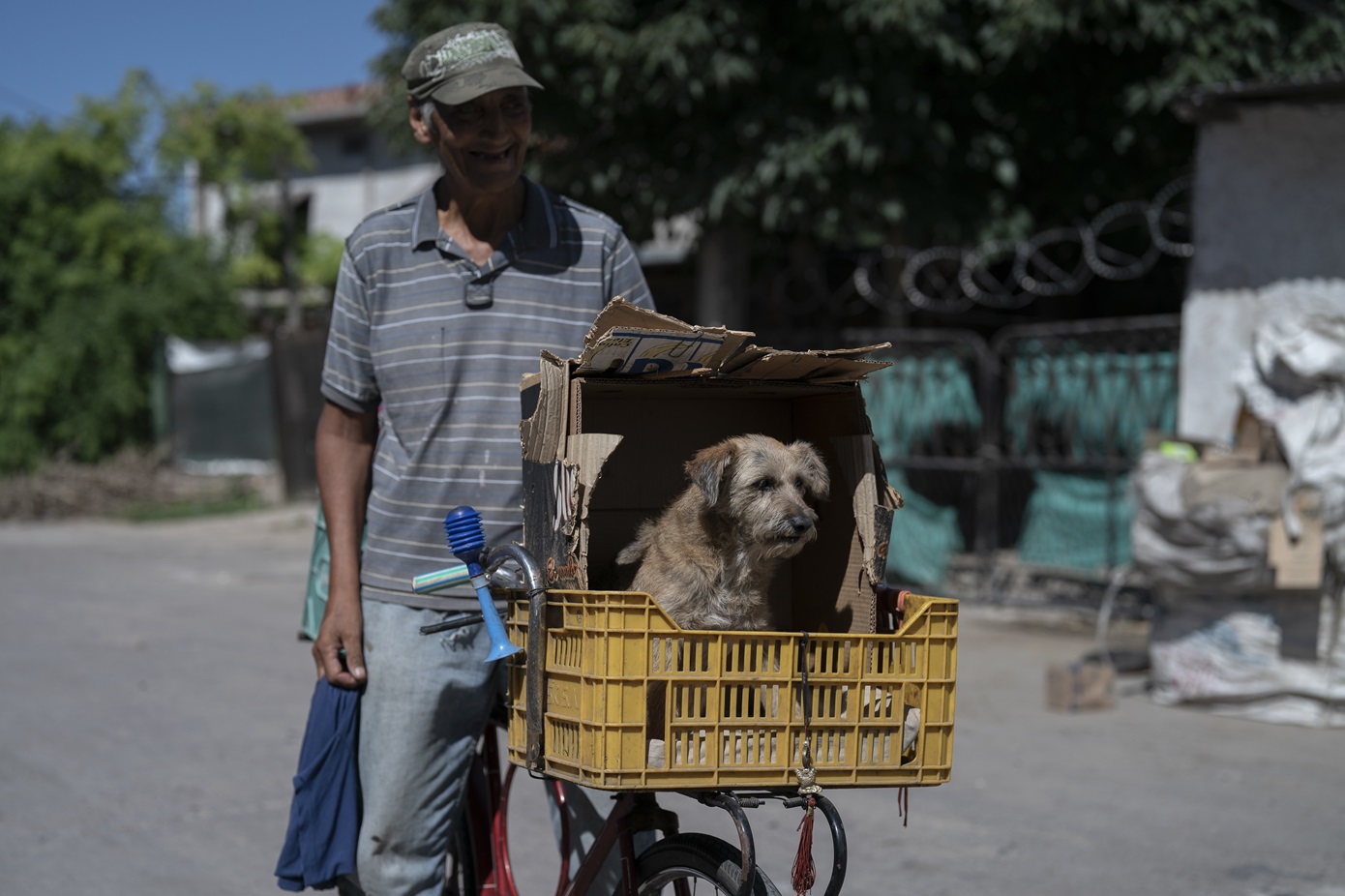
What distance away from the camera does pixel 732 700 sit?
2.22 meters

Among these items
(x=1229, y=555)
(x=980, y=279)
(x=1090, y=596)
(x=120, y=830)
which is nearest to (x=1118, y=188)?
(x=980, y=279)

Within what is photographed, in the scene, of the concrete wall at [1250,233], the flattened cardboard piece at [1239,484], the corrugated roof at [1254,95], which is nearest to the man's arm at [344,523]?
the flattened cardboard piece at [1239,484]

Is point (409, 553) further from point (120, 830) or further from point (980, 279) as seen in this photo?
point (980, 279)

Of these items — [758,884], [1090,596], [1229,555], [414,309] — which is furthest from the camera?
[1090,596]

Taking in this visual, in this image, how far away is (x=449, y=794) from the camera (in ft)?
9.95

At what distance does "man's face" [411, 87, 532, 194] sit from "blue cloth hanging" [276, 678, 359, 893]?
4.01ft

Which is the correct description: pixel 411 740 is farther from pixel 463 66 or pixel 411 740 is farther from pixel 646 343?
pixel 463 66

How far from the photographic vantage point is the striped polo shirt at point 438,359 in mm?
2992

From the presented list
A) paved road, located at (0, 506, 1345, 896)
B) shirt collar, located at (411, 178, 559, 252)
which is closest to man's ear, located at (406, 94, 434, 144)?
→ shirt collar, located at (411, 178, 559, 252)

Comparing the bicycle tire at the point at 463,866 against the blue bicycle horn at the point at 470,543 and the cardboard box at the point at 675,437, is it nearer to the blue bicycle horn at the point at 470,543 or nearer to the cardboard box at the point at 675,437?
the cardboard box at the point at 675,437

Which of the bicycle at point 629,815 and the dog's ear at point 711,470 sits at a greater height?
the dog's ear at point 711,470

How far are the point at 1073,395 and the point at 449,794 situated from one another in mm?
8069

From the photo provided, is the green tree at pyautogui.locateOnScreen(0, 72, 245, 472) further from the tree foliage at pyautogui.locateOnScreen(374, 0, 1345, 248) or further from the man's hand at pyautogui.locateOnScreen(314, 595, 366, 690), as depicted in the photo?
the man's hand at pyautogui.locateOnScreen(314, 595, 366, 690)

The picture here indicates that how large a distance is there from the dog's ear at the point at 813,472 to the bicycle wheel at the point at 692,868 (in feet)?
2.58
